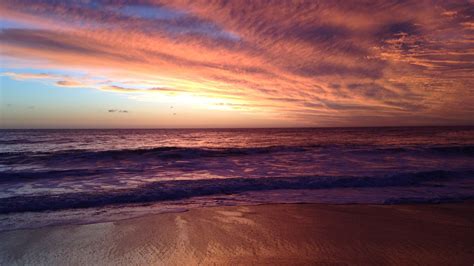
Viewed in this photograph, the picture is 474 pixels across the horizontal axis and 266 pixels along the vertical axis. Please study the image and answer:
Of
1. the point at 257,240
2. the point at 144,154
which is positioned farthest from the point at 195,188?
the point at 144,154

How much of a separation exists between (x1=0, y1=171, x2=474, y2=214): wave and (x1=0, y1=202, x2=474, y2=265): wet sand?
2.35m

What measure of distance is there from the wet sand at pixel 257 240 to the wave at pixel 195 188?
2349 mm

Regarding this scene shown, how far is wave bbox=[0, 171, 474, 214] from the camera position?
339 inches

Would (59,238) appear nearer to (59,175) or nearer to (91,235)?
(91,235)

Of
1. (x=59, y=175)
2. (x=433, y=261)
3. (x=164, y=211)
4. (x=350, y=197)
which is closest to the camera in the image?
(x=433, y=261)

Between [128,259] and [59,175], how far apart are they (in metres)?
11.7

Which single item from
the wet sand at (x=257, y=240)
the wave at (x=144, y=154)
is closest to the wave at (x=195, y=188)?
the wet sand at (x=257, y=240)

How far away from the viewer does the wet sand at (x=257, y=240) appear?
16.1ft

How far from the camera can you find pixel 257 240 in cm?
569

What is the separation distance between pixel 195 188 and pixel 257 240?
18.1ft

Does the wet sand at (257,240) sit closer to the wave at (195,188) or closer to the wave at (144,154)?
the wave at (195,188)

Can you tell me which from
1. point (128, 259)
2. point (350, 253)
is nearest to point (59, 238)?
point (128, 259)

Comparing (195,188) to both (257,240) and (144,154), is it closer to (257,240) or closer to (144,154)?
(257,240)

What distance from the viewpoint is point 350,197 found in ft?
31.7
